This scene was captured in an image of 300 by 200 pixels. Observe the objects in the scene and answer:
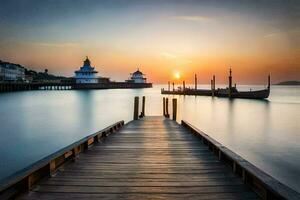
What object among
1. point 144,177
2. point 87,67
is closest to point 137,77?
Result: point 87,67

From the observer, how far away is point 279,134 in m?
20.0

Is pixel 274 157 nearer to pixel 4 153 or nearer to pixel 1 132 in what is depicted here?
pixel 4 153

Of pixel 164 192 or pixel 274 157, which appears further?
pixel 274 157

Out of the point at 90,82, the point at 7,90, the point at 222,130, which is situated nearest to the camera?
the point at 222,130

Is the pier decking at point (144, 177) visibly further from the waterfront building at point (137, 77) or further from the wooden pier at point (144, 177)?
the waterfront building at point (137, 77)

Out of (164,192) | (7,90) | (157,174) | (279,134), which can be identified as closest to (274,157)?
(279,134)

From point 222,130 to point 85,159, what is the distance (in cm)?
1710

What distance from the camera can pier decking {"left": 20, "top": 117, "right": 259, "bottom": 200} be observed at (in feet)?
13.6

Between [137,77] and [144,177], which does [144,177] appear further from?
[137,77]

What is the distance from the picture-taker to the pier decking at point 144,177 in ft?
13.6

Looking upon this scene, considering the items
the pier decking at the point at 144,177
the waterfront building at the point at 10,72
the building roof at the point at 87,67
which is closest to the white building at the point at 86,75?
the building roof at the point at 87,67

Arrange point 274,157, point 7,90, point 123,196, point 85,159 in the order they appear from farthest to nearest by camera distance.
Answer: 1. point 7,90
2. point 274,157
3. point 85,159
4. point 123,196

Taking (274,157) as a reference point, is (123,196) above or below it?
above

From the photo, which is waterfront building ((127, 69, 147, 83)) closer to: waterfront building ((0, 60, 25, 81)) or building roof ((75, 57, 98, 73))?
building roof ((75, 57, 98, 73))
